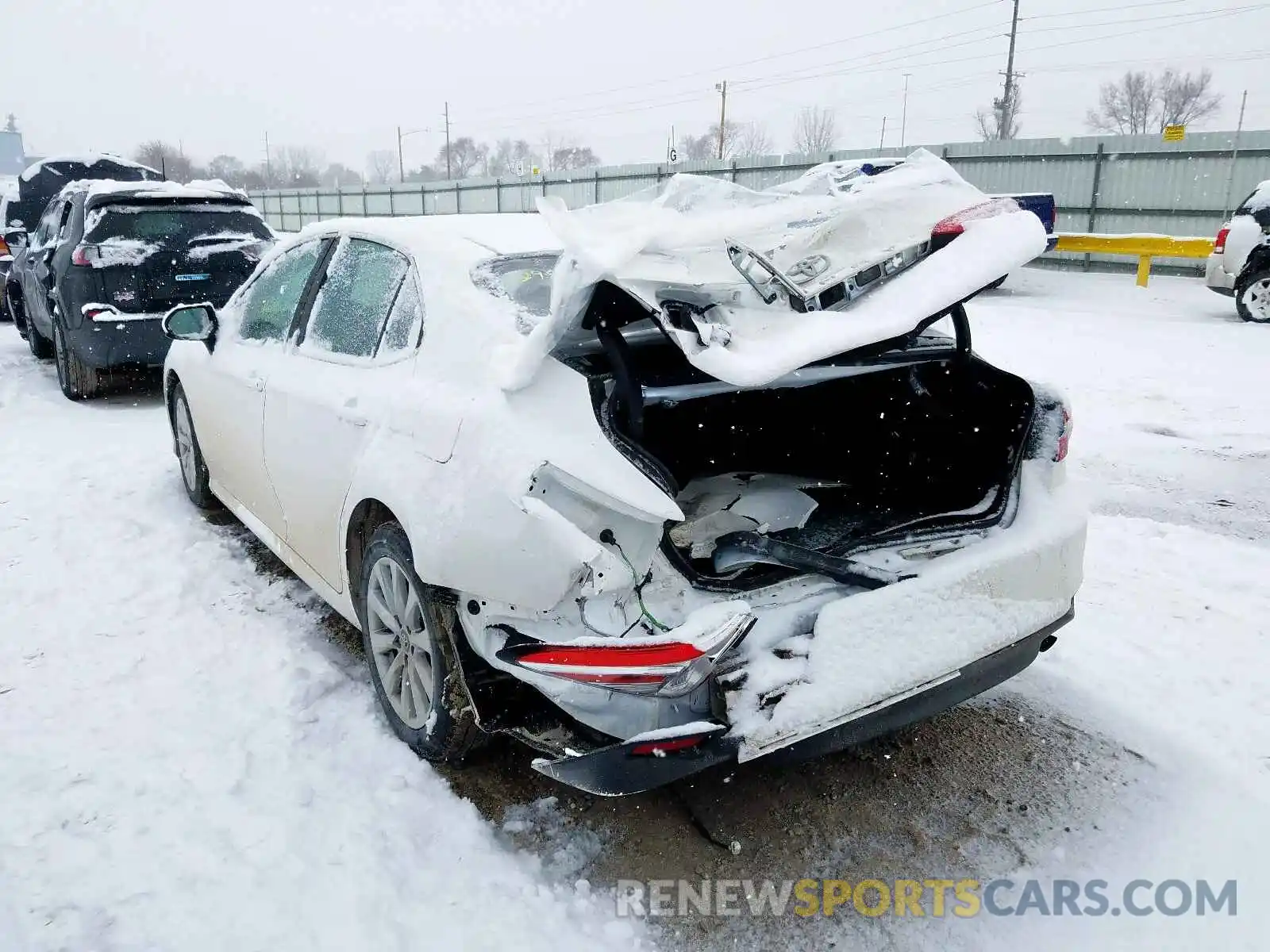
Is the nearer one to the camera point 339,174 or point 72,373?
point 72,373

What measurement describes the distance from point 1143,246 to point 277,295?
13720mm

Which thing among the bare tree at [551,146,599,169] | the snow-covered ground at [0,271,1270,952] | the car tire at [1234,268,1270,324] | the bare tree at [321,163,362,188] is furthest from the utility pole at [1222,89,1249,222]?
the bare tree at [321,163,362,188]

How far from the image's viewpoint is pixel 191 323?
14.0 feet

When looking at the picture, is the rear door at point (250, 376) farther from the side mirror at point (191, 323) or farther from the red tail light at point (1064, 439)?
the red tail light at point (1064, 439)

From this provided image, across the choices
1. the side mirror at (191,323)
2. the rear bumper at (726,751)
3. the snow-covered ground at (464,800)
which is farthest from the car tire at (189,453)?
the rear bumper at (726,751)

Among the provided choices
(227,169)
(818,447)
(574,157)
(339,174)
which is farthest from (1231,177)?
(339,174)

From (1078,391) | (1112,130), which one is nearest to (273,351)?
(1078,391)

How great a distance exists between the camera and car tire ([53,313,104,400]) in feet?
26.3

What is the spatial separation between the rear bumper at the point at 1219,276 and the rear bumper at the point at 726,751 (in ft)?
35.8

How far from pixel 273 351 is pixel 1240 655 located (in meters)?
3.92

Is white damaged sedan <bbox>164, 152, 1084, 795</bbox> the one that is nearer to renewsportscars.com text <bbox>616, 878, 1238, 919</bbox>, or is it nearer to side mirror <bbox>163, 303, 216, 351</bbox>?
renewsportscars.com text <bbox>616, 878, 1238, 919</bbox>

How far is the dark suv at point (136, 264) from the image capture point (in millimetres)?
7406

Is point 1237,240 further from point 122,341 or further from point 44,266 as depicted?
point 44,266

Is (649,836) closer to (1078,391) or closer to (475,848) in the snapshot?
(475,848)
